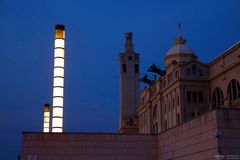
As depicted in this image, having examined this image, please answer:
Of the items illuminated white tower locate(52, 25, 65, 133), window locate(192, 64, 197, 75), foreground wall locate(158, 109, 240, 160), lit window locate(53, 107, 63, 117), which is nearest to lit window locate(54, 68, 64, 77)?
illuminated white tower locate(52, 25, 65, 133)

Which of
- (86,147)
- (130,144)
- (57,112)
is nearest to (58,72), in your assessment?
(57,112)

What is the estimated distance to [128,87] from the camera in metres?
89.6

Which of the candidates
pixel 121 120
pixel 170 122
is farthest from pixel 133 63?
pixel 170 122

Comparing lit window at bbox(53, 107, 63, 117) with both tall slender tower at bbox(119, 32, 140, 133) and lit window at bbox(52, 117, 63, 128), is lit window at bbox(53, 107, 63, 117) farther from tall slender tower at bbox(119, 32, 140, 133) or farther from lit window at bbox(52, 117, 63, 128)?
tall slender tower at bbox(119, 32, 140, 133)

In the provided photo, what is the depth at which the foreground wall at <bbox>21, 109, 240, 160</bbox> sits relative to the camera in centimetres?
2845

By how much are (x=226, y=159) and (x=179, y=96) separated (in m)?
26.2

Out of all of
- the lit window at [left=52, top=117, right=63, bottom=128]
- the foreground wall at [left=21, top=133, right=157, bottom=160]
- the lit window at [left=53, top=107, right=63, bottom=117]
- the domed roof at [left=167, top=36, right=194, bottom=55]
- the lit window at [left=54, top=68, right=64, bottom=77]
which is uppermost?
the domed roof at [left=167, top=36, right=194, bottom=55]

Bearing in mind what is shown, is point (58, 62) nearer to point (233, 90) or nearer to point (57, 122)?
point (57, 122)

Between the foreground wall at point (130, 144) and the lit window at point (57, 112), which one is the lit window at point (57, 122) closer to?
the lit window at point (57, 112)

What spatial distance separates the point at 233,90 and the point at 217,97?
4.44m

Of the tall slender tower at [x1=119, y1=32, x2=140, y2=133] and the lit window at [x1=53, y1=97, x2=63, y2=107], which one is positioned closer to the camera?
the lit window at [x1=53, y1=97, x2=63, y2=107]

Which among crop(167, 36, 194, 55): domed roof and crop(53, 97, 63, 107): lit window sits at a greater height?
crop(167, 36, 194, 55): domed roof

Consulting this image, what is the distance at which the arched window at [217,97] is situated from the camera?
4928 cm

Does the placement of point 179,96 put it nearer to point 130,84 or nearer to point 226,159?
point 226,159
